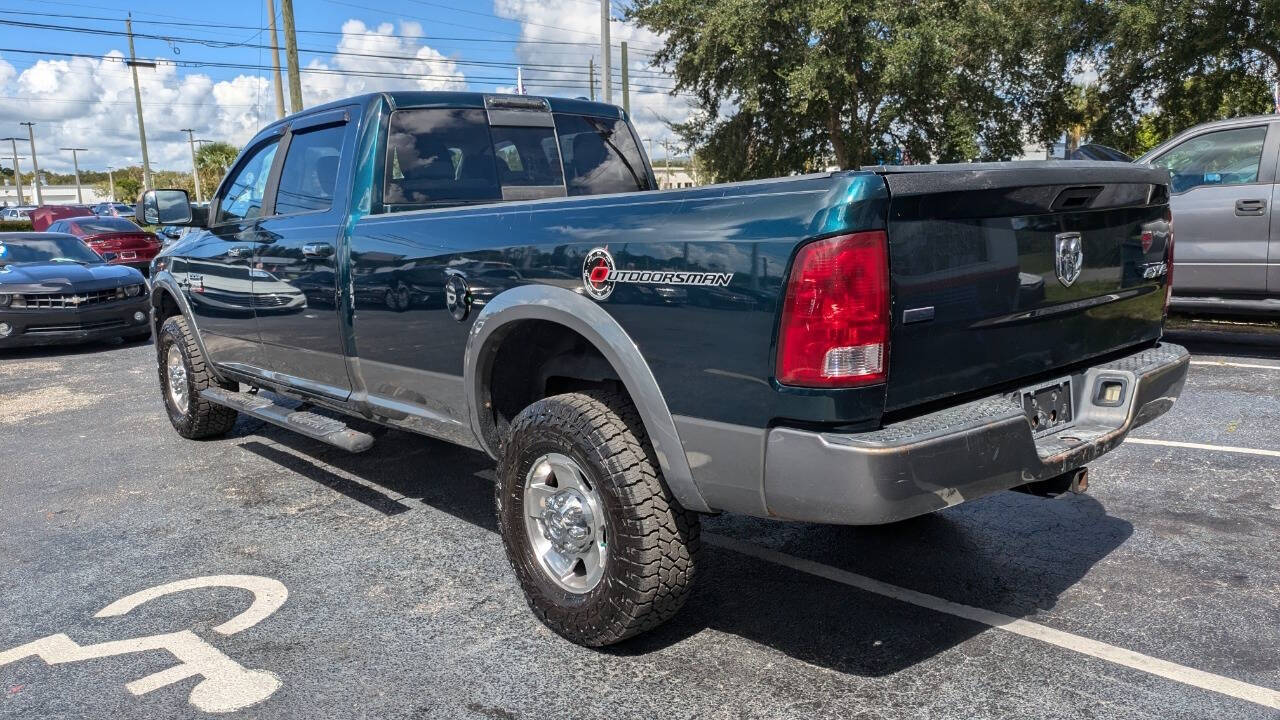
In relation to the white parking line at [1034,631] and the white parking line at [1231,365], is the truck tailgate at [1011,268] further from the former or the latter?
the white parking line at [1231,365]

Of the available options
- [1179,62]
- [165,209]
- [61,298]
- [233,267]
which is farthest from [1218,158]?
[61,298]

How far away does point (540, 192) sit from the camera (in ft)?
16.2

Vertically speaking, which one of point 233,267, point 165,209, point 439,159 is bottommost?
point 233,267

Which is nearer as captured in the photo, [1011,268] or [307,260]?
[1011,268]

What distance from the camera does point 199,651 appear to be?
11.4 ft

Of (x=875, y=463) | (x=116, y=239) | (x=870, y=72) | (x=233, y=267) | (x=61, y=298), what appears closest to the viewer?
(x=875, y=463)

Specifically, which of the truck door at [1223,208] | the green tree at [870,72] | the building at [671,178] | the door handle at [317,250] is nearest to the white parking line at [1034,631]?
the door handle at [317,250]

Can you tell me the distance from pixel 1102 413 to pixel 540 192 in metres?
2.74

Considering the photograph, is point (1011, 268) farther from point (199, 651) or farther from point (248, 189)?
point (248, 189)

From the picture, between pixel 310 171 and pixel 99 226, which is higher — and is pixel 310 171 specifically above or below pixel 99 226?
above

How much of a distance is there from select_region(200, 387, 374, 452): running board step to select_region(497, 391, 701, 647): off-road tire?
1.36 metres

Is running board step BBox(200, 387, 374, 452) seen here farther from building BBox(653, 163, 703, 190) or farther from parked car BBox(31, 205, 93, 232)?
parked car BBox(31, 205, 93, 232)

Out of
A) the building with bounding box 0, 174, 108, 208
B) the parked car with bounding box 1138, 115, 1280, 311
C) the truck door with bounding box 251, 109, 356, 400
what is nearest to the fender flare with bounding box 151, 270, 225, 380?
the truck door with bounding box 251, 109, 356, 400

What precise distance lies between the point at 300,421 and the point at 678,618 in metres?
2.26
